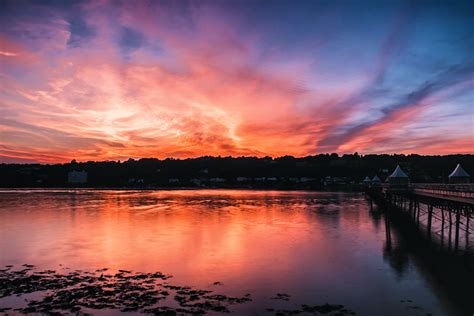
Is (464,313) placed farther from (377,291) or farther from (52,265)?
(52,265)

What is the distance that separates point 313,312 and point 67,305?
1022cm

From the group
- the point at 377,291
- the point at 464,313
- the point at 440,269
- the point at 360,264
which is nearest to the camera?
the point at 464,313

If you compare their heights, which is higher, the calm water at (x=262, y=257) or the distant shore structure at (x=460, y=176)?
the distant shore structure at (x=460, y=176)

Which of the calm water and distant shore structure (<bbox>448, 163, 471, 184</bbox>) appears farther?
distant shore structure (<bbox>448, 163, 471, 184</bbox>)

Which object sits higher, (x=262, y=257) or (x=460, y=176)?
(x=460, y=176)

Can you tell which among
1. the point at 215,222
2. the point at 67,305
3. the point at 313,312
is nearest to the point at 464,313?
the point at 313,312

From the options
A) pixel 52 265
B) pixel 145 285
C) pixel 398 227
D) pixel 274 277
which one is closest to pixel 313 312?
pixel 274 277

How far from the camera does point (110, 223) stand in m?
54.7

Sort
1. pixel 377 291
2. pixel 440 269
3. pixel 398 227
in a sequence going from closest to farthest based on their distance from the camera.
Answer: pixel 377 291 < pixel 440 269 < pixel 398 227

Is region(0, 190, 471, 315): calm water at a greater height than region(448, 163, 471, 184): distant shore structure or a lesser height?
lesser

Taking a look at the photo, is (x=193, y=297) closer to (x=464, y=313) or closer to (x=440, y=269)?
(x=464, y=313)

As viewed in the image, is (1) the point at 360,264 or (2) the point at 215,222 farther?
(2) the point at 215,222

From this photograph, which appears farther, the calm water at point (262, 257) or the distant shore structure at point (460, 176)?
the distant shore structure at point (460, 176)

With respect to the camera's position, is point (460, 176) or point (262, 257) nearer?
point (262, 257)
